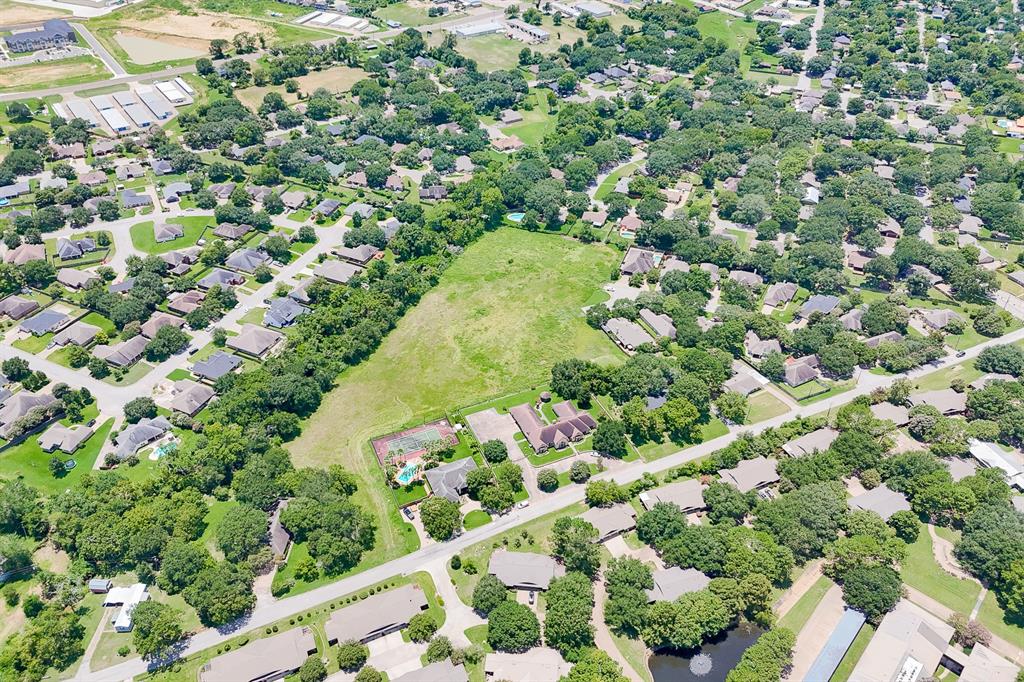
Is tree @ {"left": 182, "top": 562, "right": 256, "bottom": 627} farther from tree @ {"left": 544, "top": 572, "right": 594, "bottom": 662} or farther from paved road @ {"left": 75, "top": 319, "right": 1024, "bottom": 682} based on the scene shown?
tree @ {"left": 544, "top": 572, "right": 594, "bottom": 662}

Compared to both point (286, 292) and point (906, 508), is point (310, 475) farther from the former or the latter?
point (906, 508)

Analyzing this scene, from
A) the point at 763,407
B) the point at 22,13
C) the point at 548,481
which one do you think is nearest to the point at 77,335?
the point at 548,481

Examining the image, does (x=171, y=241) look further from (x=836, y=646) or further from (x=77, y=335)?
(x=836, y=646)

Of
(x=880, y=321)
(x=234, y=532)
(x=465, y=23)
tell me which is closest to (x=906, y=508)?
(x=880, y=321)

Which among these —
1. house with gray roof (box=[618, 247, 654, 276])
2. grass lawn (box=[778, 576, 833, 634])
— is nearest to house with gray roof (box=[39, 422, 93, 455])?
house with gray roof (box=[618, 247, 654, 276])

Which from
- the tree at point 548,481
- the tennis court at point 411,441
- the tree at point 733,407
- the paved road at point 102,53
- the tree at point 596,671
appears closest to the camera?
the tree at point 596,671

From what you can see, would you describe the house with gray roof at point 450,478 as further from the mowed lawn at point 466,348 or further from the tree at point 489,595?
the tree at point 489,595

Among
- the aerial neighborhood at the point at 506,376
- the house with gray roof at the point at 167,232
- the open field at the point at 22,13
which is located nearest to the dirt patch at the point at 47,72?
the aerial neighborhood at the point at 506,376

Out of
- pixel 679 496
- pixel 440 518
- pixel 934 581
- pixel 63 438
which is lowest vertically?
pixel 934 581
